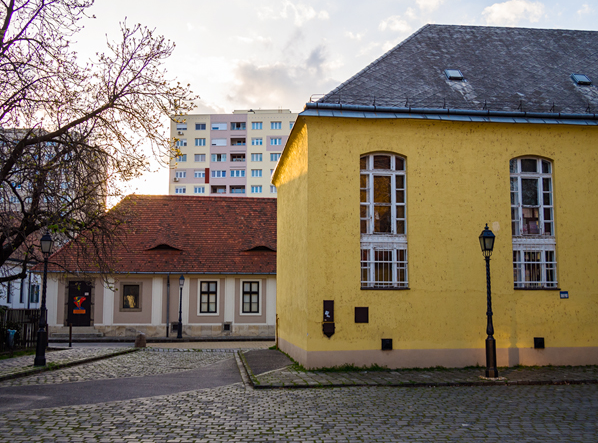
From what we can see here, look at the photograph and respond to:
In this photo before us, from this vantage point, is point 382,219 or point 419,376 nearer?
point 419,376

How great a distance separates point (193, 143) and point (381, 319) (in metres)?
66.9

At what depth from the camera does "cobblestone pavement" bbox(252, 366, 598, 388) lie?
1162 cm

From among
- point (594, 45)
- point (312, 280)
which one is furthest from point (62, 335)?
point (594, 45)

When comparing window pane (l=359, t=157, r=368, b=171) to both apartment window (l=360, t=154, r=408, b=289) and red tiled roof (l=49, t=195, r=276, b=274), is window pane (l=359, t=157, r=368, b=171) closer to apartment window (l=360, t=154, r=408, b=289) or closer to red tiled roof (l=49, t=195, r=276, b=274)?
apartment window (l=360, t=154, r=408, b=289)

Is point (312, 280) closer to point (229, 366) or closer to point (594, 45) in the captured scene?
point (229, 366)

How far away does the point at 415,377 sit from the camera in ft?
40.3

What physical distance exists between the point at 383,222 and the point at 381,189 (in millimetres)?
870

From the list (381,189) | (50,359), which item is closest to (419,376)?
(381,189)

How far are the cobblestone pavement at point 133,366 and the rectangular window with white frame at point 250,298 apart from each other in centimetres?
878

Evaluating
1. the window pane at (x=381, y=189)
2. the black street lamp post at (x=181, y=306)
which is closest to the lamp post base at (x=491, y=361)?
the window pane at (x=381, y=189)

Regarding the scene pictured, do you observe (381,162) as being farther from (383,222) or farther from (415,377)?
(415,377)

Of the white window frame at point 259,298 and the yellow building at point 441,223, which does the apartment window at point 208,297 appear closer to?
the white window frame at point 259,298

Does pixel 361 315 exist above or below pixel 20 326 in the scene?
above

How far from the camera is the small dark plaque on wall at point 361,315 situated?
1359 centimetres
